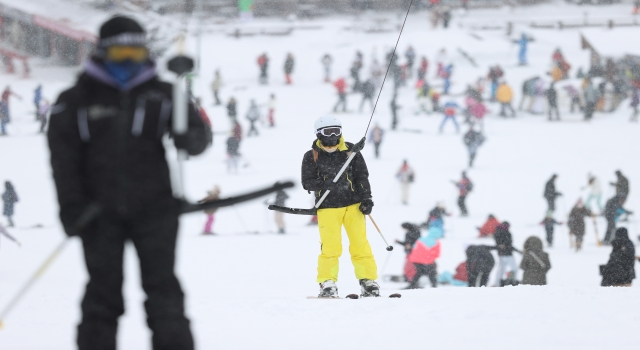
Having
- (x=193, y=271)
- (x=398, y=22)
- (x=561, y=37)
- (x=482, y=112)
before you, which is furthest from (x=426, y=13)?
(x=193, y=271)

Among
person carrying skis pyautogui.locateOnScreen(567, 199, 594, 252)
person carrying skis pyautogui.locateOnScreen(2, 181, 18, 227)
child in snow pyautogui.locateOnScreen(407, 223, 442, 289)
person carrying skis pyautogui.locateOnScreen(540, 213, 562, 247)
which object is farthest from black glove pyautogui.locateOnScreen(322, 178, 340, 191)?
person carrying skis pyautogui.locateOnScreen(2, 181, 18, 227)

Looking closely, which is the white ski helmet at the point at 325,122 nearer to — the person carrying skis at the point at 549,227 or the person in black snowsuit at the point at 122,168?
the person in black snowsuit at the point at 122,168

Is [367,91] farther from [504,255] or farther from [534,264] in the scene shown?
[534,264]

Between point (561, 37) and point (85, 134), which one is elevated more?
point (561, 37)

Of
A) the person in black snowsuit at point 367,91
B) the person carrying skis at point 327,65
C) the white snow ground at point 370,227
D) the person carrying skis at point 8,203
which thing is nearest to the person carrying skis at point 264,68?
the white snow ground at point 370,227

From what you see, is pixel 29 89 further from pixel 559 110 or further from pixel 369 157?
pixel 559 110

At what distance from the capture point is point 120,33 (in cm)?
323

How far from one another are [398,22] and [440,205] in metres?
24.7

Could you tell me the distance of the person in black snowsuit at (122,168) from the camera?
126 inches

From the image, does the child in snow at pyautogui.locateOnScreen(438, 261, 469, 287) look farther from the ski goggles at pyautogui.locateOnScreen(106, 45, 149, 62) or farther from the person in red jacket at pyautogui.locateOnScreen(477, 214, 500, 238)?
the ski goggles at pyautogui.locateOnScreen(106, 45, 149, 62)

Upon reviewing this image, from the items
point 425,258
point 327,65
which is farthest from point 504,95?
point 425,258

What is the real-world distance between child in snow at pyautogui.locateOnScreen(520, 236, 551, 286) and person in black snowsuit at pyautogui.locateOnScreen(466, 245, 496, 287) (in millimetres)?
535

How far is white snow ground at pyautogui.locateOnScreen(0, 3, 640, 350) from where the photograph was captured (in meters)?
5.05

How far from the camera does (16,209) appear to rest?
19.9m
